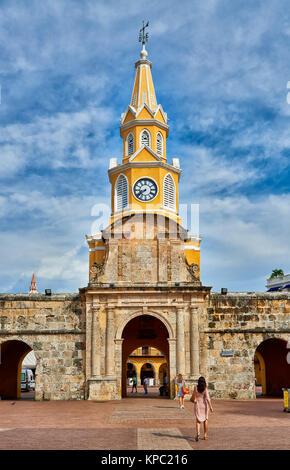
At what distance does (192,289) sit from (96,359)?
6293 millimetres

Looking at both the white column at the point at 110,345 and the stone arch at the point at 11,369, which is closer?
the white column at the point at 110,345

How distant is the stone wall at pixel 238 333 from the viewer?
26.7 metres

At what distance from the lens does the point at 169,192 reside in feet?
127

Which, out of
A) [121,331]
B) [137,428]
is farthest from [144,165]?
[137,428]

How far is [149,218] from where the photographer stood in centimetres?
2861

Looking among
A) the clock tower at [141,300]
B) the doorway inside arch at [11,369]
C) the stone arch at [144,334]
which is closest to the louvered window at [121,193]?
the clock tower at [141,300]

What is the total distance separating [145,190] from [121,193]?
2.05m

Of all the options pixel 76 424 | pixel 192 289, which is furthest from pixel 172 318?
pixel 76 424

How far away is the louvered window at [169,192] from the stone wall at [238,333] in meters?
12.1

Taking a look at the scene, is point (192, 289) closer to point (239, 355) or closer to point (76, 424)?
point (239, 355)

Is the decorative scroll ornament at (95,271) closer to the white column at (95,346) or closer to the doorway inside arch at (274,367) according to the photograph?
the white column at (95,346)

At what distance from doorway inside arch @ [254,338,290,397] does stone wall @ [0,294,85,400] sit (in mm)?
11813

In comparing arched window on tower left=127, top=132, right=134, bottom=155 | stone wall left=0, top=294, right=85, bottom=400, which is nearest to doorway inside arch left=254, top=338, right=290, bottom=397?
stone wall left=0, top=294, right=85, bottom=400
